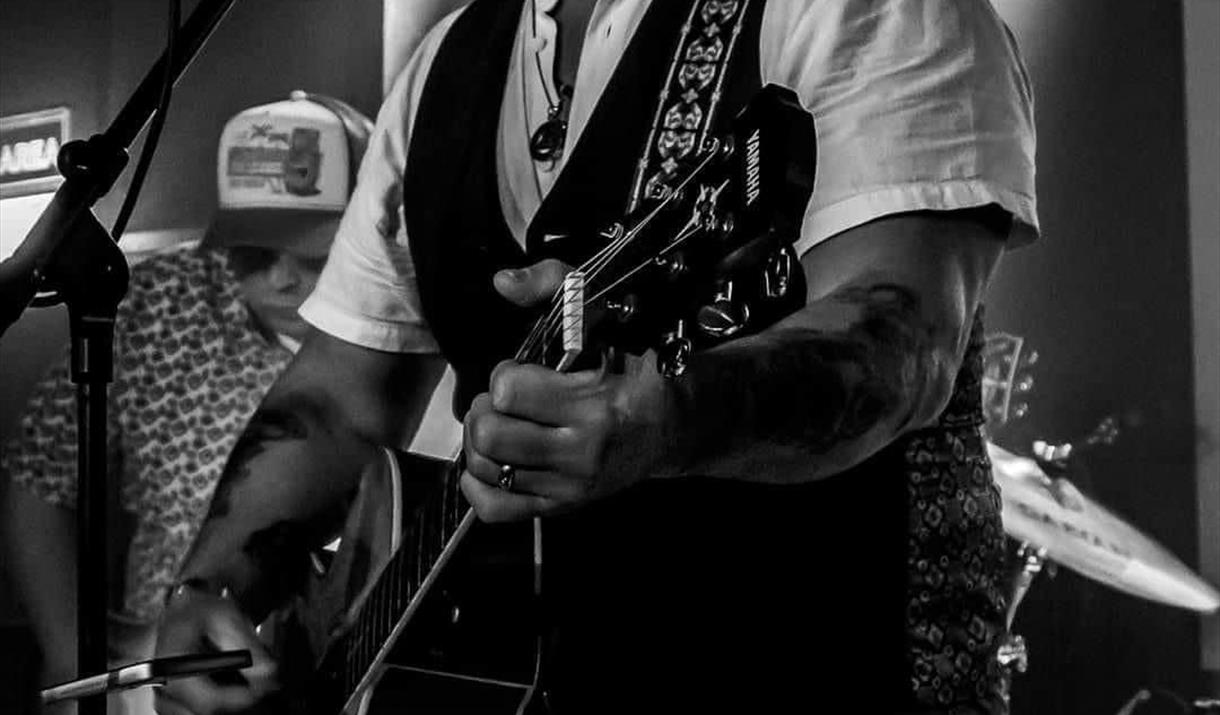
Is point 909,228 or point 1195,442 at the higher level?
point 909,228

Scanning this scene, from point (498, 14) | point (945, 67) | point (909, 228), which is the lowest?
point (909, 228)

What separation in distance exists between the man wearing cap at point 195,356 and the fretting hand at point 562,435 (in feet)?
3.34

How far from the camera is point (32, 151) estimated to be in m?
1.98

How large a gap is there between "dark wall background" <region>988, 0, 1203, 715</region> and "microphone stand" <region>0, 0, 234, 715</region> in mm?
740

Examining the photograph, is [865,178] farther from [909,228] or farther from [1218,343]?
[1218,343]

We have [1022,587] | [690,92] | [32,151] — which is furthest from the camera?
[32,151]

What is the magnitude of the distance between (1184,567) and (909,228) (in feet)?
1.58

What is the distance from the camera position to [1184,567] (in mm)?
1286

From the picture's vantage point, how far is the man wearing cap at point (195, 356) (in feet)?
5.56

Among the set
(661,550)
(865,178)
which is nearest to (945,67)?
(865,178)

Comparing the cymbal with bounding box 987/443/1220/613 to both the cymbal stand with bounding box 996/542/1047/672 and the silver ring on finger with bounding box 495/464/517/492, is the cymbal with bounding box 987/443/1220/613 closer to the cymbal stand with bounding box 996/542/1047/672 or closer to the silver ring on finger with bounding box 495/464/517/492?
the cymbal stand with bounding box 996/542/1047/672

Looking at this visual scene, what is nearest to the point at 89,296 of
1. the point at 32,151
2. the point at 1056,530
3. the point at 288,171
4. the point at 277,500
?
the point at 277,500

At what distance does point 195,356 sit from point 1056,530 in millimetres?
976

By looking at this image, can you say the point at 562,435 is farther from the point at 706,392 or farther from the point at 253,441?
the point at 253,441
